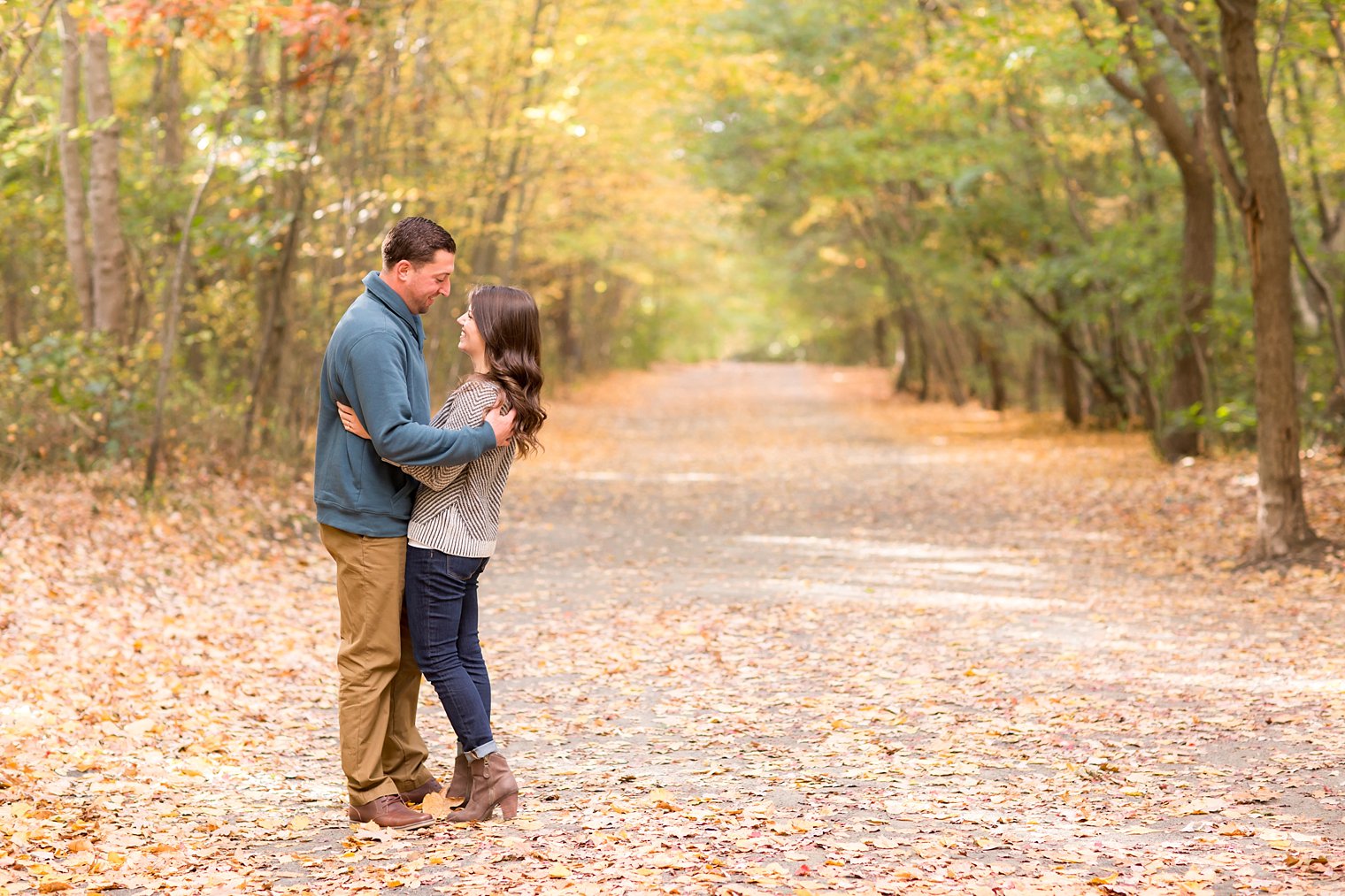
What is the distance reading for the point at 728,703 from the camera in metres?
6.49

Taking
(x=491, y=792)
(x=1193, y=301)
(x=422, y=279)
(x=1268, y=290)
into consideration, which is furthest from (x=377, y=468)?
(x=1193, y=301)

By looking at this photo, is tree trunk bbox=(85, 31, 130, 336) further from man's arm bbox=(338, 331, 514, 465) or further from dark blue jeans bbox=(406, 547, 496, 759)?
dark blue jeans bbox=(406, 547, 496, 759)

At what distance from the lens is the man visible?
441cm

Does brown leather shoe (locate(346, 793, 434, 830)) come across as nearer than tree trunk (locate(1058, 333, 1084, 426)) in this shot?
Yes

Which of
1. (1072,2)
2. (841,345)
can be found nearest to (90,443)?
(1072,2)

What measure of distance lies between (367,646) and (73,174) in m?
9.27

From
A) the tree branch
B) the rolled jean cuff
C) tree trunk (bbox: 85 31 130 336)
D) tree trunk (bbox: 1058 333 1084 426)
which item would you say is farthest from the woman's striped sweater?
tree trunk (bbox: 1058 333 1084 426)

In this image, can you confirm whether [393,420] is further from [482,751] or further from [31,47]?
[31,47]

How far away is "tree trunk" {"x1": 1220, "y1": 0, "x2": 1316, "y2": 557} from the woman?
274 inches

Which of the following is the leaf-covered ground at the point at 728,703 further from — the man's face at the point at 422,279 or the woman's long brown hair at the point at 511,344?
the man's face at the point at 422,279

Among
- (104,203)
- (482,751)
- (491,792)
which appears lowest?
(491,792)

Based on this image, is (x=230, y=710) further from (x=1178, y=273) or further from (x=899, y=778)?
(x=1178, y=273)

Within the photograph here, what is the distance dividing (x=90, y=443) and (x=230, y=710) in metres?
6.49

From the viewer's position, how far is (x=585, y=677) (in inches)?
281
